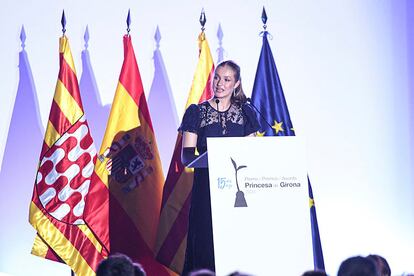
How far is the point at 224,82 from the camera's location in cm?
479

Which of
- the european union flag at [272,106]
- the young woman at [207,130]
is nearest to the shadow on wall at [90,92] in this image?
the european union flag at [272,106]

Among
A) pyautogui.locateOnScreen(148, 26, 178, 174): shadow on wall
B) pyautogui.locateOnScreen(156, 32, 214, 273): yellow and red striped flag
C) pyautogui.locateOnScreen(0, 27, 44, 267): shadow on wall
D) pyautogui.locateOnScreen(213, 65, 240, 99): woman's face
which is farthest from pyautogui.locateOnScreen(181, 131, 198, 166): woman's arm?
pyautogui.locateOnScreen(0, 27, 44, 267): shadow on wall

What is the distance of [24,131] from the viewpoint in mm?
5891

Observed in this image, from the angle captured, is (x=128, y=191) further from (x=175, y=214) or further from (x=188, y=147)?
(x=188, y=147)

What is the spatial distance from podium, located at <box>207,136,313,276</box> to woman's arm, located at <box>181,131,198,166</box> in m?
0.91

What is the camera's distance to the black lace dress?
14.6 ft

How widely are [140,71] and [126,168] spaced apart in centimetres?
93

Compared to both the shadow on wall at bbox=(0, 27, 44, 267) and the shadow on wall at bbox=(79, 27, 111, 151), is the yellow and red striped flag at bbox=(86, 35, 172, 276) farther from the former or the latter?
the shadow on wall at bbox=(0, 27, 44, 267)

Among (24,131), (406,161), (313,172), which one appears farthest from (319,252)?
(24,131)

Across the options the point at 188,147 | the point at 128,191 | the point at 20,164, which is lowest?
the point at 128,191

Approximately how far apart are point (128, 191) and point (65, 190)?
0.44m

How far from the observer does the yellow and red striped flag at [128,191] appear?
5.41m

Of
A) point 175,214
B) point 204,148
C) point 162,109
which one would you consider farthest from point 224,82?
point 162,109

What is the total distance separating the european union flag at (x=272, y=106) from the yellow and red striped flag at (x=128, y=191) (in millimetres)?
834
